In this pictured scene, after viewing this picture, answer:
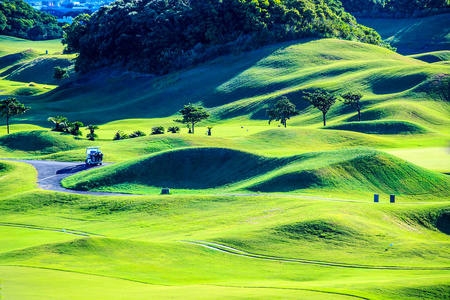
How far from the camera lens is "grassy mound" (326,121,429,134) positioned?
9469 cm

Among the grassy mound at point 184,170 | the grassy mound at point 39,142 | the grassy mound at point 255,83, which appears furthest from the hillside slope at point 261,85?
the grassy mound at point 184,170

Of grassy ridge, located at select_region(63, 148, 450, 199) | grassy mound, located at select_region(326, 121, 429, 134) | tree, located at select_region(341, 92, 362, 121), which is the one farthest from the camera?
tree, located at select_region(341, 92, 362, 121)

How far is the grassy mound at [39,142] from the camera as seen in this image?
88.2m

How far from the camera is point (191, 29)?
17475cm

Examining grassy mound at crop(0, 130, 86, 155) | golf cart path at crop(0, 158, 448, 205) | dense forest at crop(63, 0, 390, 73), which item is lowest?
golf cart path at crop(0, 158, 448, 205)

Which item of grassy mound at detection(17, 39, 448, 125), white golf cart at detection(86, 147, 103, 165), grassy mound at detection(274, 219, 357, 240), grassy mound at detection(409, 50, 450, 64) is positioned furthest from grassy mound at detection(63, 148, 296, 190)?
grassy mound at detection(409, 50, 450, 64)

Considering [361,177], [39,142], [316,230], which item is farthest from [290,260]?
[39,142]

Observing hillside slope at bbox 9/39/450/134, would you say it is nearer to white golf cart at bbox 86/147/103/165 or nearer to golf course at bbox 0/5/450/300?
golf course at bbox 0/5/450/300

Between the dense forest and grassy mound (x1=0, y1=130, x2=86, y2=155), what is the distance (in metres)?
80.9

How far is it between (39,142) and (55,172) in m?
20.0

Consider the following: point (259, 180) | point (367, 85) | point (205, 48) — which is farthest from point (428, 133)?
point (205, 48)

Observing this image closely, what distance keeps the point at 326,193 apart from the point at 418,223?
35.1ft

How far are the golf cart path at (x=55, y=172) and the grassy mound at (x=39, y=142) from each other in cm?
874

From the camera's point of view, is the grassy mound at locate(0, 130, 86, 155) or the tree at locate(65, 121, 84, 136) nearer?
the grassy mound at locate(0, 130, 86, 155)
